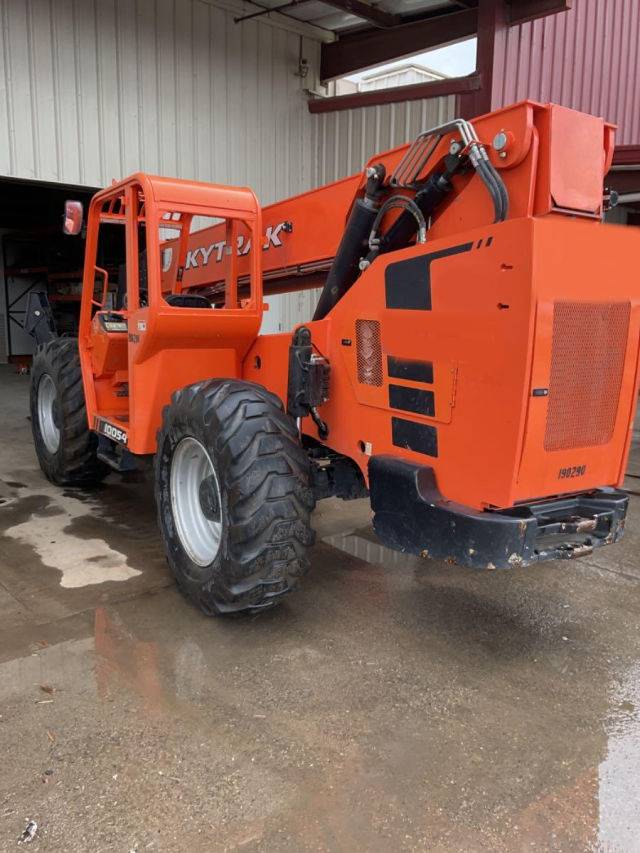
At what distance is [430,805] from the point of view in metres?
2.38

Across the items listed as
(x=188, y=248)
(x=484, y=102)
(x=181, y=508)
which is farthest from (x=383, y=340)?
(x=484, y=102)

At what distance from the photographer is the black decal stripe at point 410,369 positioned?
3.02 m

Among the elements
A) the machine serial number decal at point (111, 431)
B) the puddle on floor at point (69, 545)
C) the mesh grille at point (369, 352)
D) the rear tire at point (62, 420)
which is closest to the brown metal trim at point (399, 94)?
the rear tire at point (62, 420)

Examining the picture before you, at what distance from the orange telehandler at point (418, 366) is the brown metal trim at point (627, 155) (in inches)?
279

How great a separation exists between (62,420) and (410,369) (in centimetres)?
373

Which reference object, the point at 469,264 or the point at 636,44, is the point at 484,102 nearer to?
the point at 636,44

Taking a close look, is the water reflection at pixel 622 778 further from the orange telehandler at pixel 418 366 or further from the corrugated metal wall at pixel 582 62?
the corrugated metal wall at pixel 582 62

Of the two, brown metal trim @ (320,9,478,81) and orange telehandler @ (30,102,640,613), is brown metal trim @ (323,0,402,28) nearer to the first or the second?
brown metal trim @ (320,9,478,81)

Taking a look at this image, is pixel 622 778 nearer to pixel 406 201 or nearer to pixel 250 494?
pixel 250 494

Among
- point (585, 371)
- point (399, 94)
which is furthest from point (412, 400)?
point (399, 94)

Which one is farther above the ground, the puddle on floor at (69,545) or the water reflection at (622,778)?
the puddle on floor at (69,545)

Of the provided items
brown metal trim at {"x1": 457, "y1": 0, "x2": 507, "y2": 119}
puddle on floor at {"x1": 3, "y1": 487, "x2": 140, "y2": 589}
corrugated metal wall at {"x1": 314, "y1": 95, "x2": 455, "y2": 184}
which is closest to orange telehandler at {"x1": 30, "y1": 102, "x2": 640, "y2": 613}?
puddle on floor at {"x1": 3, "y1": 487, "x2": 140, "y2": 589}

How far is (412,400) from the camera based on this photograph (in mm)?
3127

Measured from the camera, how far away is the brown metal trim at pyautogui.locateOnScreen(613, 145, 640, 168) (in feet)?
31.4
